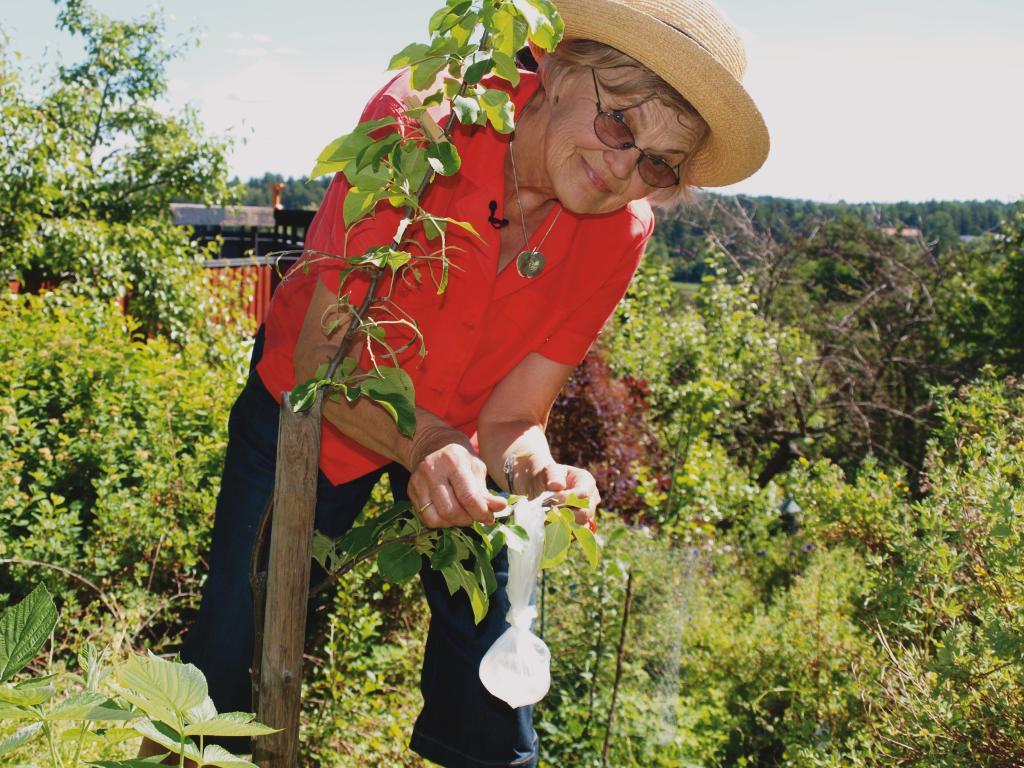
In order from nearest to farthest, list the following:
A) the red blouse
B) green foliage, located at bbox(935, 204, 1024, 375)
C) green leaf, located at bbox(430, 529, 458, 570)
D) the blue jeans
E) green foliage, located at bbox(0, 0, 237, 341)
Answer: green leaf, located at bbox(430, 529, 458, 570), the red blouse, the blue jeans, green foliage, located at bbox(0, 0, 237, 341), green foliage, located at bbox(935, 204, 1024, 375)

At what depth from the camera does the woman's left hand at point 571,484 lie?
158 cm

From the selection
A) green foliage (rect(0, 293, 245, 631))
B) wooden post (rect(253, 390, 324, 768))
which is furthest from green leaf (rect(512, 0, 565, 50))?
green foliage (rect(0, 293, 245, 631))

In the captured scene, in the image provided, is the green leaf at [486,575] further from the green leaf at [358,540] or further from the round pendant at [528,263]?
the round pendant at [528,263]

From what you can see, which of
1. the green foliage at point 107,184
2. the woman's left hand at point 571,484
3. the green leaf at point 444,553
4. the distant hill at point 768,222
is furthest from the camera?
the distant hill at point 768,222

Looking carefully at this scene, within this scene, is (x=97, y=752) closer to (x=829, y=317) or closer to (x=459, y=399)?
(x=459, y=399)

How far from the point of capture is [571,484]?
1712 mm

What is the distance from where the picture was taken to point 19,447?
141 inches

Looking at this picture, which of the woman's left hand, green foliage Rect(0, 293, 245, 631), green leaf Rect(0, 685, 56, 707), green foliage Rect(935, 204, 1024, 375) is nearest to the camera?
green leaf Rect(0, 685, 56, 707)

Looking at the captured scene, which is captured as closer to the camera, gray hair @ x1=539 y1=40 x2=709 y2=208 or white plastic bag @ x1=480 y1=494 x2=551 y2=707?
white plastic bag @ x1=480 y1=494 x2=551 y2=707

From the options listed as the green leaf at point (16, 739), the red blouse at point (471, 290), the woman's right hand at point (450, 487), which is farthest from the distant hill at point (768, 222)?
the green leaf at point (16, 739)

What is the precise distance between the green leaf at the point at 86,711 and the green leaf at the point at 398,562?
0.43 m

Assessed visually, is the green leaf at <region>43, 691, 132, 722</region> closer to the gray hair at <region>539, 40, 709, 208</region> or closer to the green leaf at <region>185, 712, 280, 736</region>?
the green leaf at <region>185, 712, 280, 736</region>

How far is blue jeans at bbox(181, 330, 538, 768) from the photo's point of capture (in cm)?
188

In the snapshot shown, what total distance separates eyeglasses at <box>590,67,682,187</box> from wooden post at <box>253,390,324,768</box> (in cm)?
85
